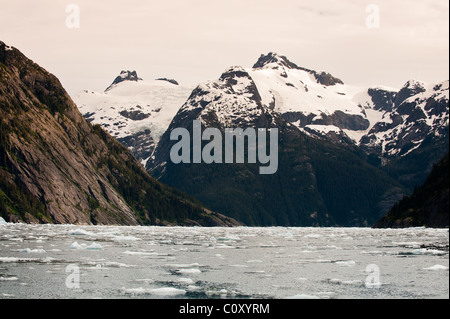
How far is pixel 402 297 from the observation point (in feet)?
150

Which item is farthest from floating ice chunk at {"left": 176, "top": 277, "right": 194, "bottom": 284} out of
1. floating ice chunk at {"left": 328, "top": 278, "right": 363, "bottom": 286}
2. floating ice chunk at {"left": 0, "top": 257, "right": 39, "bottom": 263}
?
floating ice chunk at {"left": 0, "top": 257, "right": 39, "bottom": 263}

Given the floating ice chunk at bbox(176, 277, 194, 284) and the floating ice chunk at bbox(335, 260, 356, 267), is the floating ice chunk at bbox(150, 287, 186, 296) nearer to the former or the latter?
the floating ice chunk at bbox(176, 277, 194, 284)

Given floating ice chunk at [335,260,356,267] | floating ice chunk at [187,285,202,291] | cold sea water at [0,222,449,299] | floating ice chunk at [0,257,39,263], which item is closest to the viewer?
cold sea water at [0,222,449,299]

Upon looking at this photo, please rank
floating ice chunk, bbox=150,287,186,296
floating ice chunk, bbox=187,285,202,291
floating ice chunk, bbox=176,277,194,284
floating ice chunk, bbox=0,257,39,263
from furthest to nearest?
floating ice chunk, bbox=0,257,39,263 < floating ice chunk, bbox=176,277,194,284 < floating ice chunk, bbox=187,285,202,291 < floating ice chunk, bbox=150,287,186,296

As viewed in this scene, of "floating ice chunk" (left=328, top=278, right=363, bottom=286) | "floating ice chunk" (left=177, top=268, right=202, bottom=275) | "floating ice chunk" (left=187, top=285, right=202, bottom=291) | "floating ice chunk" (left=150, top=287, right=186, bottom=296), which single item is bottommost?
"floating ice chunk" (left=177, top=268, right=202, bottom=275)

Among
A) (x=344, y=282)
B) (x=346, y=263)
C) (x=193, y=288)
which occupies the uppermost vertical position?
(x=193, y=288)

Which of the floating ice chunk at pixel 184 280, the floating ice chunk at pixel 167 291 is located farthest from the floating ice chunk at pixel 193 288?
the floating ice chunk at pixel 184 280

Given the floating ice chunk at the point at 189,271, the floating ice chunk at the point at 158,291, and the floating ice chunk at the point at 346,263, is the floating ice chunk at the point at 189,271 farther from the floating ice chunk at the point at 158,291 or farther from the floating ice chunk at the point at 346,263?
the floating ice chunk at the point at 346,263

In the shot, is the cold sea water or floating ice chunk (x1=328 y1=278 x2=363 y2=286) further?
floating ice chunk (x1=328 y1=278 x2=363 y2=286)

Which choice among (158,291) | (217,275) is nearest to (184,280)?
(217,275)

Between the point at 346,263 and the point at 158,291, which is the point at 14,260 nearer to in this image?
the point at 158,291

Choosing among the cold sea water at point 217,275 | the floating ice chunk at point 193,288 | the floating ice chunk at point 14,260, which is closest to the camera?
the cold sea water at point 217,275

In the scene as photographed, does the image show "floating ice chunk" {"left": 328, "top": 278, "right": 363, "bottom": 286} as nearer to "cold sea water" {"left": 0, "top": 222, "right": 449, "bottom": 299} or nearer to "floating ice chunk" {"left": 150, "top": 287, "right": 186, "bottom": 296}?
"cold sea water" {"left": 0, "top": 222, "right": 449, "bottom": 299}

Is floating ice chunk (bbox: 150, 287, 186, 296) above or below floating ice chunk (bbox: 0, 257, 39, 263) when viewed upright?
above
